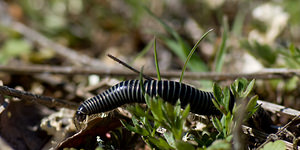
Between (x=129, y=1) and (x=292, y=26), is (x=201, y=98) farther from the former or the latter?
(x=129, y=1)

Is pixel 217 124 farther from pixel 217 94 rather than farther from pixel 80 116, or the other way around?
pixel 80 116

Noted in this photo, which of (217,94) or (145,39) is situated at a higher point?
(145,39)

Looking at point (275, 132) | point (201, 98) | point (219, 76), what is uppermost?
point (219, 76)

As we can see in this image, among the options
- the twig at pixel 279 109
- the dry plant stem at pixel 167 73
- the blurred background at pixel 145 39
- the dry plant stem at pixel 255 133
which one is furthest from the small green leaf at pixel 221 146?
the dry plant stem at pixel 167 73

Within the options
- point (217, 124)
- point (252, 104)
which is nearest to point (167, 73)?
point (217, 124)

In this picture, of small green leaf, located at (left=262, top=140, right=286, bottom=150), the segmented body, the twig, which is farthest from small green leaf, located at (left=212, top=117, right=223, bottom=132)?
the twig

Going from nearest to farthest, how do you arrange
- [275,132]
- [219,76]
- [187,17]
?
[275,132] → [219,76] → [187,17]

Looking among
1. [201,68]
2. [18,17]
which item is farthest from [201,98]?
[18,17]
